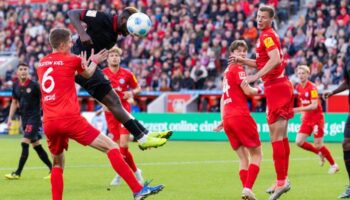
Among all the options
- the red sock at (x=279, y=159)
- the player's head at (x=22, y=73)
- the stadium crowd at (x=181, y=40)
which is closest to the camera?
the red sock at (x=279, y=159)

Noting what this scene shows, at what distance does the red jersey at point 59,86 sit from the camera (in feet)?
33.7

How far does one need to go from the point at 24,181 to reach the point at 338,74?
16792 mm

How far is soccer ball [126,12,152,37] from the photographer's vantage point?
11.9 meters

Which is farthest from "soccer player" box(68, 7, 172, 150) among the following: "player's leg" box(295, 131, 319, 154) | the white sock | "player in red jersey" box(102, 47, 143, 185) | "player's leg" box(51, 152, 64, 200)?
"player's leg" box(295, 131, 319, 154)

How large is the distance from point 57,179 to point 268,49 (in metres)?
3.56

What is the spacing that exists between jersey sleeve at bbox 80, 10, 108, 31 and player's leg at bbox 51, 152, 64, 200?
7.66 ft

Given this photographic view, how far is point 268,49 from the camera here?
11883 mm

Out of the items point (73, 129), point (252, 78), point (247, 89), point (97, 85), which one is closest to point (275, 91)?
point (247, 89)

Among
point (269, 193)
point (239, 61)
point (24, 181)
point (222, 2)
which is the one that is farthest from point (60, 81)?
point (222, 2)

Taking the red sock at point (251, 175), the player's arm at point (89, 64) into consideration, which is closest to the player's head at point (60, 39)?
the player's arm at point (89, 64)

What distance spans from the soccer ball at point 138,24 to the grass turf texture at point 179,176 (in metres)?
2.53

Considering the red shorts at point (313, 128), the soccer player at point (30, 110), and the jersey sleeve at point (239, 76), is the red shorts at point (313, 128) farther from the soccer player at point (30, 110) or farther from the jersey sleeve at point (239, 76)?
the jersey sleeve at point (239, 76)

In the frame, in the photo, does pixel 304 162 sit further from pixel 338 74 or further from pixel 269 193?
pixel 338 74

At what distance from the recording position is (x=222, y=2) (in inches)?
1430
